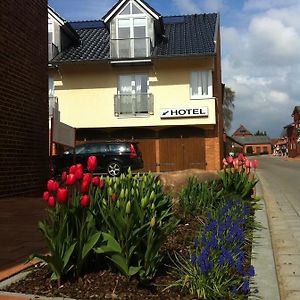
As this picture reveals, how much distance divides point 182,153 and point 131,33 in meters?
8.07

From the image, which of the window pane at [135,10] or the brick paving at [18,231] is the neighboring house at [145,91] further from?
the brick paving at [18,231]

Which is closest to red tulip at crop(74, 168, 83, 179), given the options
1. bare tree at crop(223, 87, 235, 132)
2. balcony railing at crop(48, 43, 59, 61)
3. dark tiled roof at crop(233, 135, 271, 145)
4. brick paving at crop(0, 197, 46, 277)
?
brick paving at crop(0, 197, 46, 277)

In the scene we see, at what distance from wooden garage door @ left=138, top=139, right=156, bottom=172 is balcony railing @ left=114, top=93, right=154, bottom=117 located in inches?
75.9

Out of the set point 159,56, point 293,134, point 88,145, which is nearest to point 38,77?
point 88,145

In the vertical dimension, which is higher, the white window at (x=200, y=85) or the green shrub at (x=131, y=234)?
the white window at (x=200, y=85)

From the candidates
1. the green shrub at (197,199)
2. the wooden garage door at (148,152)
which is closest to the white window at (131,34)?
the wooden garage door at (148,152)

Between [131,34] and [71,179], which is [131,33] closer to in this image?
[131,34]

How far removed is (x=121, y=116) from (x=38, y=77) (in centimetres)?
1977

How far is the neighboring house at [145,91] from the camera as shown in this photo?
29.8m

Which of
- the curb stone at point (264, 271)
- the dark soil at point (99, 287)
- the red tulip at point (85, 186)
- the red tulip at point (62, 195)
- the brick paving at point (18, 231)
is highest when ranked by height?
the red tulip at point (85, 186)

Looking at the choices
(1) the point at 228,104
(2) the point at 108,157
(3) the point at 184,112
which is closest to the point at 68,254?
(2) the point at 108,157

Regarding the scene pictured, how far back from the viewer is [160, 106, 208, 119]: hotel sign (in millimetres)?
29556

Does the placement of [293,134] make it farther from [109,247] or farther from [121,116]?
[109,247]

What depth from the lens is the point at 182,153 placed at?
30609mm
